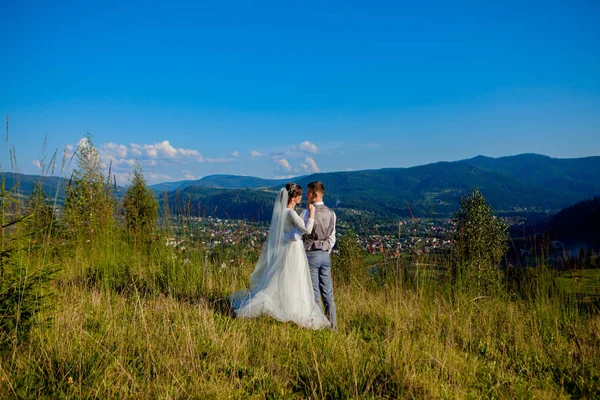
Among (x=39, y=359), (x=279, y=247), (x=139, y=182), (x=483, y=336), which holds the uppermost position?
(x=139, y=182)

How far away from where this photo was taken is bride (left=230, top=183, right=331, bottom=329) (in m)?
5.41

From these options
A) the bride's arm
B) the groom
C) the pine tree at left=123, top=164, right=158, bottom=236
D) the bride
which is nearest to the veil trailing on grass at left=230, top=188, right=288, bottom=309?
the bride

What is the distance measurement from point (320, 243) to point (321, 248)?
3.2 inches

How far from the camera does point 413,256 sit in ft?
22.7

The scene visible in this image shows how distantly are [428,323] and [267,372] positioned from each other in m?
2.67

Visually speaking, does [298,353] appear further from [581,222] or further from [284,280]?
[581,222]

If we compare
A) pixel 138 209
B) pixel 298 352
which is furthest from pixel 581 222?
pixel 298 352

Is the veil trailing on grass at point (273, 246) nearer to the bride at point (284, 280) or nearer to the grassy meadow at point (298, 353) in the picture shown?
the bride at point (284, 280)

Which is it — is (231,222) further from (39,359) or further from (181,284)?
(39,359)

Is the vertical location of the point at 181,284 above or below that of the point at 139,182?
below

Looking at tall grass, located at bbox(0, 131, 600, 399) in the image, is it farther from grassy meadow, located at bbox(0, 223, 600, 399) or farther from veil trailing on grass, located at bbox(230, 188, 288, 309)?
veil trailing on grass, located at bbox(230, 188, 288, 309)

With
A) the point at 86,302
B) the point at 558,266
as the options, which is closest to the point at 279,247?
the point at 86,302

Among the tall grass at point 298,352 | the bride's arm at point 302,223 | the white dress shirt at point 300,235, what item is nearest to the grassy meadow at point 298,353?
the tall grass at point 298,352

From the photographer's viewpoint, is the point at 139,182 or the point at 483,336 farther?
the point at 139,182
